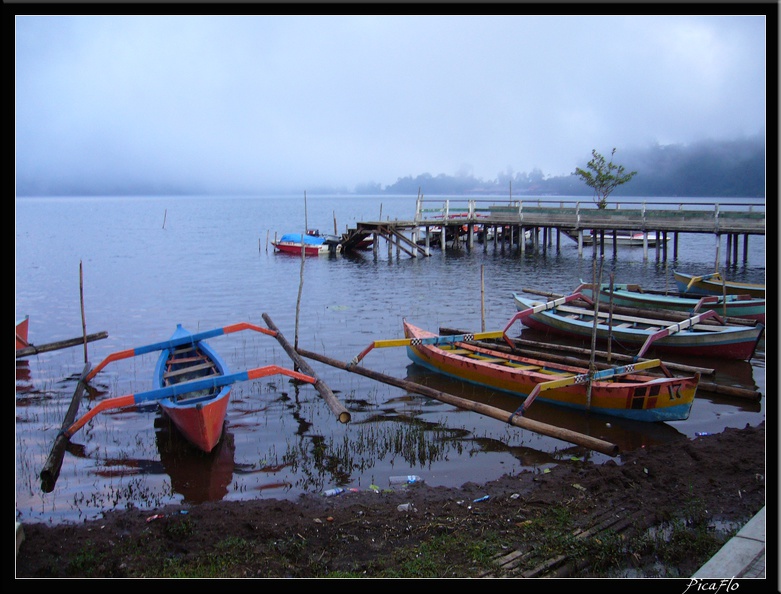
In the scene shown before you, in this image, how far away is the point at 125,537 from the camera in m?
7.69

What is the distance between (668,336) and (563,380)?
630cm

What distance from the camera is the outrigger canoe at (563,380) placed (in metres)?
11.6

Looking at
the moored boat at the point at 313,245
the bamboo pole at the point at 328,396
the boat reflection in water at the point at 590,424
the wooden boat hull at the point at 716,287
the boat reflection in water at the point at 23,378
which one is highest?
the moored boat at the point at 313,245

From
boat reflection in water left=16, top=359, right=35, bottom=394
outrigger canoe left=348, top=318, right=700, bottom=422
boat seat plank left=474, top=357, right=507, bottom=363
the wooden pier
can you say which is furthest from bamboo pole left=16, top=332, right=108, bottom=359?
the wooden pier

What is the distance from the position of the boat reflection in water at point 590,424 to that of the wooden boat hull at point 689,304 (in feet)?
23.4

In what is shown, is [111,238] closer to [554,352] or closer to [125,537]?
[554,352]

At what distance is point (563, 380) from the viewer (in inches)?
467

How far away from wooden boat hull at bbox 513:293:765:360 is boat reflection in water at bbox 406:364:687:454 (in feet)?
11.6

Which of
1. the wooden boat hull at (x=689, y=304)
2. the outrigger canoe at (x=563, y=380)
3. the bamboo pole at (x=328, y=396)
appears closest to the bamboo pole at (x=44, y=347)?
the bamboo pole at (x=328, y=396)

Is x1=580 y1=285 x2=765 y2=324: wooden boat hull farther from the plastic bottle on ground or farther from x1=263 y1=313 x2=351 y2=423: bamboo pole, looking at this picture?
the plastic bottle on ground

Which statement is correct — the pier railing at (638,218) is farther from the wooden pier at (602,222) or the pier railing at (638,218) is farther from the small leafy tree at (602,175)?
the small leafy tree at (602,175)

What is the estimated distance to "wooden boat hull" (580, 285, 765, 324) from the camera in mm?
18812
